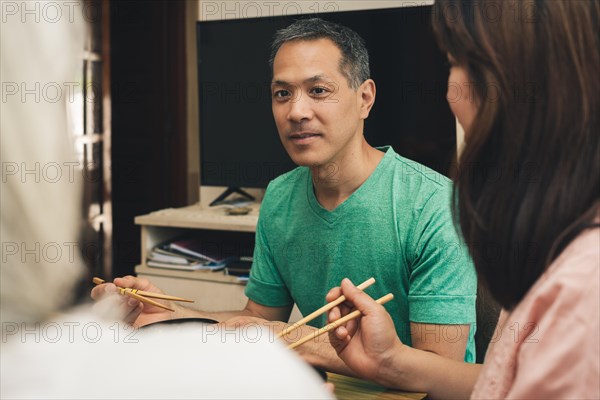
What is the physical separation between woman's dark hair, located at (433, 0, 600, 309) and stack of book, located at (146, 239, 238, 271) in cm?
197

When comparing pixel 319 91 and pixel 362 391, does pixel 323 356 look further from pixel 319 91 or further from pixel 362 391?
pixel 319 91

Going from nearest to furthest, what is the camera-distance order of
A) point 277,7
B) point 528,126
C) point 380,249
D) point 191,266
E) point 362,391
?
point 528,126, point 362,391, point 380,249, point 191,266, point 277,7

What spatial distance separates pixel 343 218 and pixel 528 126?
84 centimetres

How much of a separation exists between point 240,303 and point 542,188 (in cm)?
199

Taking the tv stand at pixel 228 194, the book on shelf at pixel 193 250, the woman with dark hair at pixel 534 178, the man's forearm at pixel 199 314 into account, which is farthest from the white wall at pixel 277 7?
the woman with dark hair at pixel 534 178

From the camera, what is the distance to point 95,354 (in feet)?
0.90

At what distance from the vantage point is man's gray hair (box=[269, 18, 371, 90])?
1542mm

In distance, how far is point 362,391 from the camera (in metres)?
0.93

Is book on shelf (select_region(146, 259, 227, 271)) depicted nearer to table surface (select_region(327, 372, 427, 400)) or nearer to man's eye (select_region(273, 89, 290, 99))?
man's eye (select_region(273, 89, 290, 99))

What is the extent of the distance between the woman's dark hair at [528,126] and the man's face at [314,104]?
78 cm

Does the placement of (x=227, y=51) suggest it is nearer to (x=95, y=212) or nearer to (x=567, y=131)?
(x=567, y=131)

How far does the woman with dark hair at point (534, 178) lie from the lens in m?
0.52

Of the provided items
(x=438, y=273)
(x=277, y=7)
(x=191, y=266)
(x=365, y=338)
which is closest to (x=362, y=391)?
(x=365, y=338)

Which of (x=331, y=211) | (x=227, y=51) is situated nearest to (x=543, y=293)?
(x=331, y=211)
